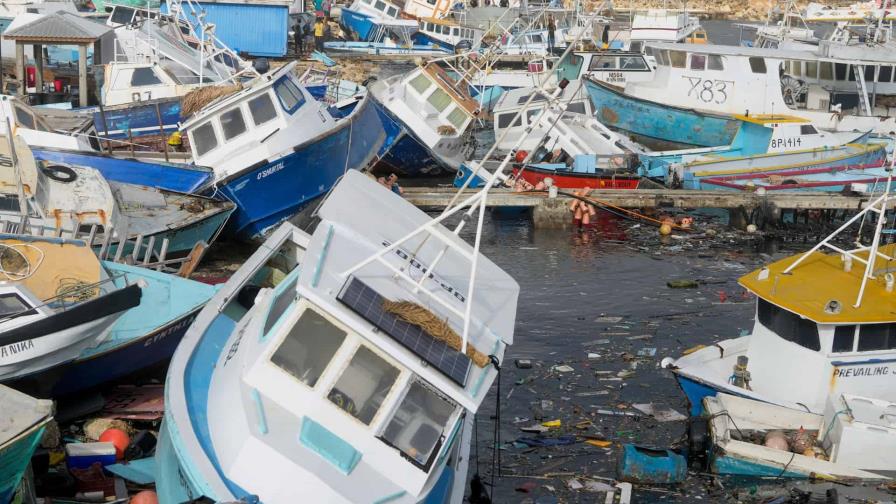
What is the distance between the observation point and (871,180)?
Result: 27328 mm

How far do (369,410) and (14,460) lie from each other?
10.6 feet

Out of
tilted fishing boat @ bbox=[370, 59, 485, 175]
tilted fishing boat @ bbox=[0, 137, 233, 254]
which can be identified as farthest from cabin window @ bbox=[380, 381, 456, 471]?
tilted fishing boat @ bbox=[370, 59, 485, 175]

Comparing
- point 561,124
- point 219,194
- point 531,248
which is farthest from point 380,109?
point 219,194

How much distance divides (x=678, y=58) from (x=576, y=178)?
7651 millimetres

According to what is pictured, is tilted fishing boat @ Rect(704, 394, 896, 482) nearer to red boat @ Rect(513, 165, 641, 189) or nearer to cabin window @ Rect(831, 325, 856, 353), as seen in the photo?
cabin window @ Rect(831, 325, 856, 353)

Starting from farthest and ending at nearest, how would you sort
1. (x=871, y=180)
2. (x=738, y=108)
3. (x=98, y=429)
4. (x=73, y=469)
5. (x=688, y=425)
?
1. (x=738, y=108)
2. (x=871, y=180)
3. (x=688, y=425)
4. (x=98, y=429)
5. (x=73, y=469)

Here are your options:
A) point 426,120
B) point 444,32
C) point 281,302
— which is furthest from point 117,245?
point 444,32

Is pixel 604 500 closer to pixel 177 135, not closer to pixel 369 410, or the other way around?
pixel 369 410

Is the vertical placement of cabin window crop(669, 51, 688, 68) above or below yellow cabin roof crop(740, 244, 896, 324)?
above

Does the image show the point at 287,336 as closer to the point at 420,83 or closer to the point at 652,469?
the point at 652,469

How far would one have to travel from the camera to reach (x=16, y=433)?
10078 millimetres

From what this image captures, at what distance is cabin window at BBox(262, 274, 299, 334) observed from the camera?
10.2m

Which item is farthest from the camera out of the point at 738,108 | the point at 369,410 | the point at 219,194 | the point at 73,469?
the point at 738,108

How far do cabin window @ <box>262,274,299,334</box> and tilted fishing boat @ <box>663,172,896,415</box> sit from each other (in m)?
6.39
